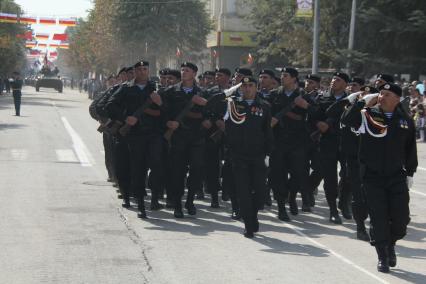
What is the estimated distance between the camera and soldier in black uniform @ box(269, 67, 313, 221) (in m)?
12.3

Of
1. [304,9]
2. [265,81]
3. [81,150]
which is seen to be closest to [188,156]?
[265,81]

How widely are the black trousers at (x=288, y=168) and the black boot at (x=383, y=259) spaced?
347cm

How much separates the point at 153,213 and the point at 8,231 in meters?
2.48

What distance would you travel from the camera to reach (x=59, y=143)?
25.4m

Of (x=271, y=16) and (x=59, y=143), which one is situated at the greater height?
(x=271, y=16)

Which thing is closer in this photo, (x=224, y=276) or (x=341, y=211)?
(x=224, y=276)

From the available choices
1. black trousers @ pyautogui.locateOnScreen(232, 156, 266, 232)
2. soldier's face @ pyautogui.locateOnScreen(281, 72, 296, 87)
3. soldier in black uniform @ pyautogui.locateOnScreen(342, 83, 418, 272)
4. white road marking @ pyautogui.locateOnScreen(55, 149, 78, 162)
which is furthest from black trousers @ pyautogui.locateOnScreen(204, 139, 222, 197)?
white road marking @ pyautogui.locateOnScreen(55, 149, 78, 162)

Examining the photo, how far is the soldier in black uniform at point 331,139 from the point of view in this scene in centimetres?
1205

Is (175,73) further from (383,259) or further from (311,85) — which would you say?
(383,259)

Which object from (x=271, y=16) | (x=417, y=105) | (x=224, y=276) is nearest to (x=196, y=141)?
(x=224, y=276)

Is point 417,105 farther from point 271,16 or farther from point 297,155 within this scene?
point 271,16

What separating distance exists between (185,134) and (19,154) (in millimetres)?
9859

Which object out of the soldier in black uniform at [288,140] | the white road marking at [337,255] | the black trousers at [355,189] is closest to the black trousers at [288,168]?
the soldier in black uniform at [288,140]

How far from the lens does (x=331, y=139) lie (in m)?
12.2
